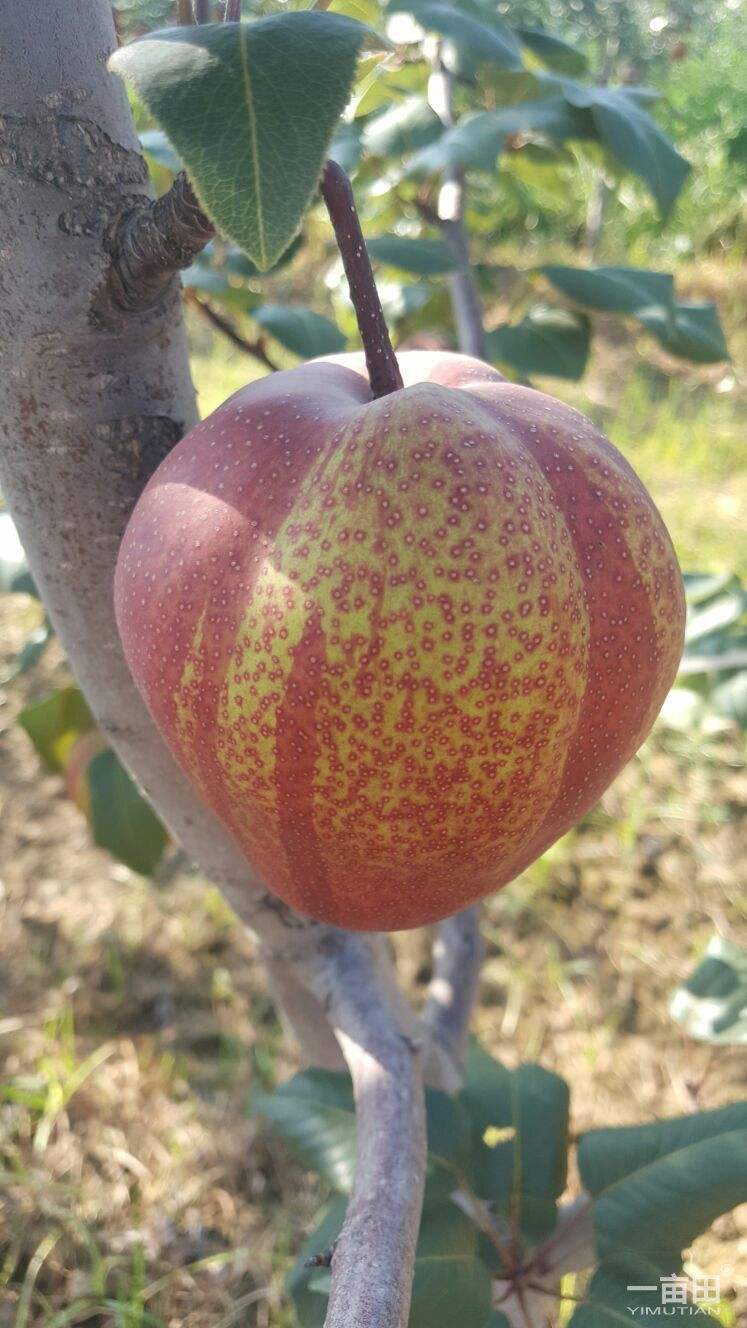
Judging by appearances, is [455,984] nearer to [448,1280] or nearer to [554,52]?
[448,1280]

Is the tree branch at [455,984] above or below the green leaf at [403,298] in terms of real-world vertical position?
below

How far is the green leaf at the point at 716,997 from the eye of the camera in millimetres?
995

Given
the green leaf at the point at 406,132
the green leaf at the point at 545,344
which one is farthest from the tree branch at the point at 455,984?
the green leaf at the point at 406,132

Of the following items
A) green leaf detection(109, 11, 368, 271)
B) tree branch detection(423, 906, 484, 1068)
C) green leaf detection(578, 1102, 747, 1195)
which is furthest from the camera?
tree branch detection(423, 906, 484, 1068)

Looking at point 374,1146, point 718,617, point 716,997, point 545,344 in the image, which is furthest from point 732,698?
point 374,1146

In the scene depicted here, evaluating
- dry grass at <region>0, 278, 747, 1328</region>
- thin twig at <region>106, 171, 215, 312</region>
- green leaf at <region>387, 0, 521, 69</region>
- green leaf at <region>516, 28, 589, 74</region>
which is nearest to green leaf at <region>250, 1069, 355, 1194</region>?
dry grass at <region>0, 278, 747, 1328</region>

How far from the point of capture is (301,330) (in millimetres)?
1012

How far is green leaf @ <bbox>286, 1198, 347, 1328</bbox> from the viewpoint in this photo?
69 cm

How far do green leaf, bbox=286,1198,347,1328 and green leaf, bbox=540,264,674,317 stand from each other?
2.59 ft

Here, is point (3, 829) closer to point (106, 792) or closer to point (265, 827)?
point (106, 792)

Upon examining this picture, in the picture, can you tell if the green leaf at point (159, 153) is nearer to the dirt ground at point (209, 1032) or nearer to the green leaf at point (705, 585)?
the green leaf at point (705, 585)

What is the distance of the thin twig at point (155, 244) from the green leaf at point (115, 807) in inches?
23.5

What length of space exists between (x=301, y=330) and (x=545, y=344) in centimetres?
25

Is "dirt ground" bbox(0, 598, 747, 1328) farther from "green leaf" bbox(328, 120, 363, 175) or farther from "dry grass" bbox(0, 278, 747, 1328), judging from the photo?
"green leaf" bbox(328, 120, 363, 175)
